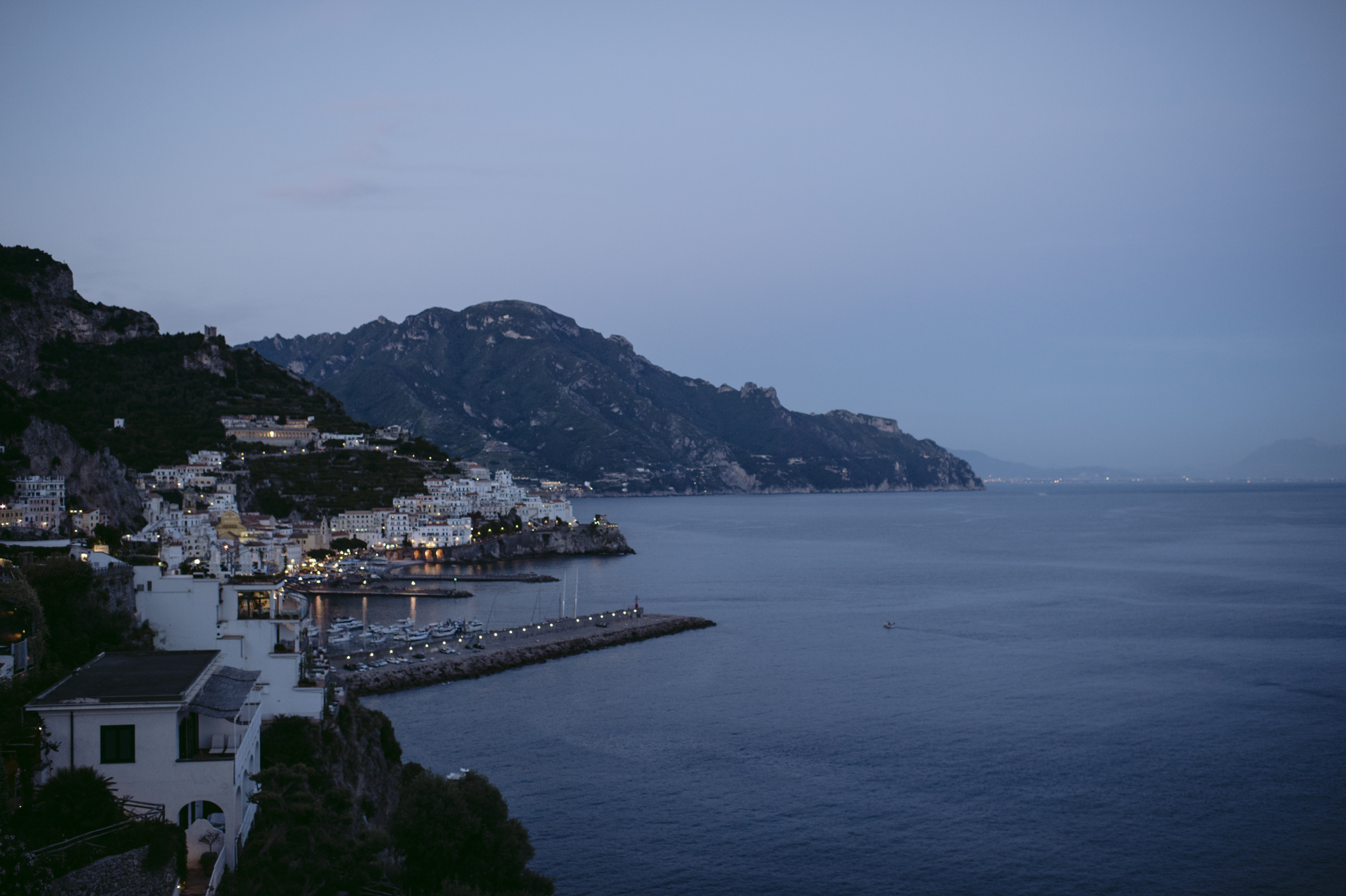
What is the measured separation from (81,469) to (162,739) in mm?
41657

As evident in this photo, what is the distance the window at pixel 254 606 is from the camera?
15.4 meters

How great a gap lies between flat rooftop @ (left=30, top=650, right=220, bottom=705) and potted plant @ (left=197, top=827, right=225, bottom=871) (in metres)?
1.66

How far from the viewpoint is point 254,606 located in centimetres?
1543

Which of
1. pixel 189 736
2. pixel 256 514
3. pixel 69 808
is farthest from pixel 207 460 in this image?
pixel 69 808

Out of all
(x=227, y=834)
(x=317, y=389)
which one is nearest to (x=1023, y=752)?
(x=227, y=834)

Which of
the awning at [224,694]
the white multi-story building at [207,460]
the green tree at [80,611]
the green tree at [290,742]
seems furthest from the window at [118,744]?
the white multi-story building at [207,460]

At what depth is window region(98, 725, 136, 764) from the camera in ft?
32.2

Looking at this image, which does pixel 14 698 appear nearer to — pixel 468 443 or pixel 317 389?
pixel 317 389

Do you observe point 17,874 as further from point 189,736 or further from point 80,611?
point 80,611

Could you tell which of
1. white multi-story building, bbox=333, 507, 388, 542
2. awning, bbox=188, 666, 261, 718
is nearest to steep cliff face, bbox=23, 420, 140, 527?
white multi-story building, bbox=333, 507, 388, 542

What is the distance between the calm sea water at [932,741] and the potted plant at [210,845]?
27.1 ft

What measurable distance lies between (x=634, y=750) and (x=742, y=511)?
13759 centimetres

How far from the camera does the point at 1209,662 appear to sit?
35812 millimetres

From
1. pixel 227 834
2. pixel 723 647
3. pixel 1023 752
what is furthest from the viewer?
pixel 723 647
